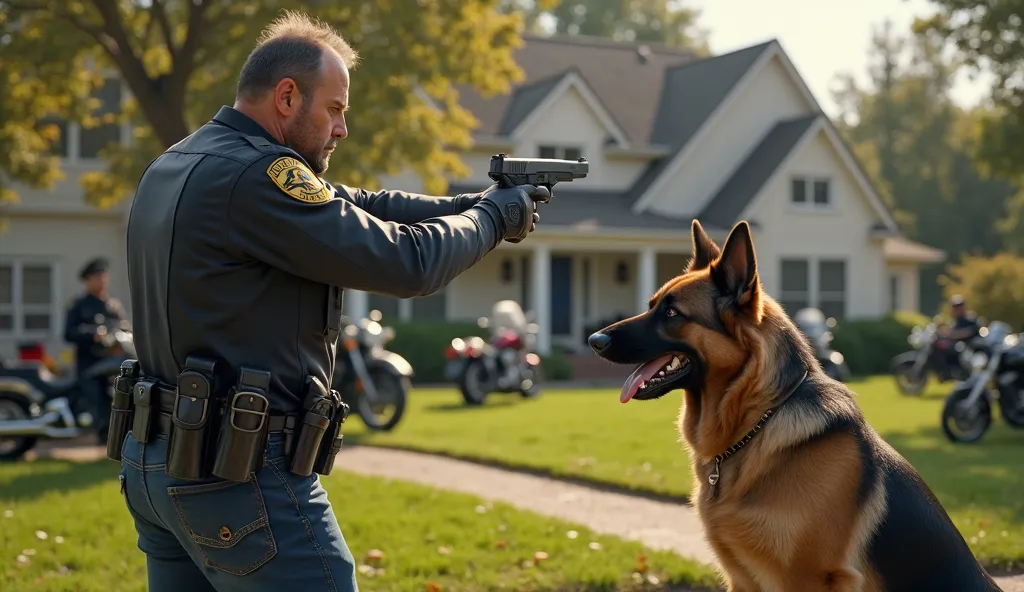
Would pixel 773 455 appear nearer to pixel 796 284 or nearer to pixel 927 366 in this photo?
pixel 927 366

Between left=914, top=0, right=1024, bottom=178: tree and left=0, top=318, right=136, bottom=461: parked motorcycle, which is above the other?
left=914, top=0, right=1024, bottom=178: tree

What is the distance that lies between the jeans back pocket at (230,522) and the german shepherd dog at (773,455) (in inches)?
65.9

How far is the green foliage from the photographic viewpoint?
2664 cm

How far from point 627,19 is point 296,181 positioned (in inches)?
2406

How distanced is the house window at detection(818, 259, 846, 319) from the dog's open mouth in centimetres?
2867

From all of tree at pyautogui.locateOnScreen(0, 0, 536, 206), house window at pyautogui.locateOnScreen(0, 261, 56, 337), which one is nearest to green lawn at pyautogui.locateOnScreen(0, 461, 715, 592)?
tree at pyautogui.locateOnScreen(0, 0, 536, 206)

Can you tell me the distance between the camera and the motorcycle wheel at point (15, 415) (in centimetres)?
1217

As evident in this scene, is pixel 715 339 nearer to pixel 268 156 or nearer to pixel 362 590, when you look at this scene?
pixel 268 156

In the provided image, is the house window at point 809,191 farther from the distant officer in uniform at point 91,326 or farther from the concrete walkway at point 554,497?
the distant officer in uniform at point 91,326

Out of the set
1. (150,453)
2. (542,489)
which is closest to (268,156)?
(150,453)

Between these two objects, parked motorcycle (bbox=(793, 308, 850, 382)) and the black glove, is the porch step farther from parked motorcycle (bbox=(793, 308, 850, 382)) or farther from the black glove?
the black glove

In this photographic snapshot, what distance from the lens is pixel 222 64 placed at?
17656 millimetres

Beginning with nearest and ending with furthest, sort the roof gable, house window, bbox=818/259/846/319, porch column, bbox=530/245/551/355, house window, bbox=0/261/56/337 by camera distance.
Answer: house window, bbox=0/261/56/337 < porch column, bbox=530/245/551/355 < the roof gable < house window, bbox=818/259/846/319

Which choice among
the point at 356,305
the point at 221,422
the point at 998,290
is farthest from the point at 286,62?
the point at 998,290
